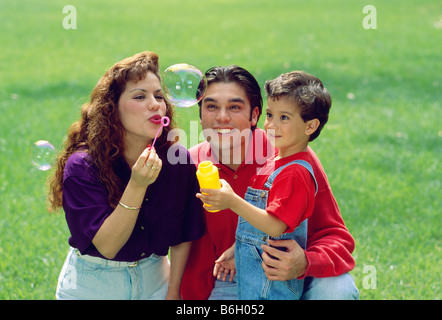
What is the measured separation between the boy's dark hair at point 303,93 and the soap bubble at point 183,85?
0.44m

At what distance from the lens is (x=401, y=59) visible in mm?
10711

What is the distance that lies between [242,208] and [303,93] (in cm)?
57

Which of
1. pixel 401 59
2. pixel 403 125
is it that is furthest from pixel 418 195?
pixel 401 59

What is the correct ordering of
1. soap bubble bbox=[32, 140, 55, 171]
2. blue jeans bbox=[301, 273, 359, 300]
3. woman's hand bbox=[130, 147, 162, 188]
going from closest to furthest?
woman's hand bbox=[130, 147, 162, 188], blue jeans bbox=[301, 273, 359, 300], soap bubble bbox=[32, 140, 55, 171]

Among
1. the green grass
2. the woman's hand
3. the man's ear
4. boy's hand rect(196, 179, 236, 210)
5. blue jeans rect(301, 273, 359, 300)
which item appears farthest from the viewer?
the green grass

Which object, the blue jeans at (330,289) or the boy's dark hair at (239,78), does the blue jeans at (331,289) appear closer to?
the blue jeans at (330,289)

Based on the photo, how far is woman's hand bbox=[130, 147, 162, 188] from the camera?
2422 millimetres

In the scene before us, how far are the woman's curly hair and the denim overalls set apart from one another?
0.60 metres

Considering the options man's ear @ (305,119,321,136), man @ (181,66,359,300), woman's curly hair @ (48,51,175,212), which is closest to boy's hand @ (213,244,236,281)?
man @ (181,66,359,300)

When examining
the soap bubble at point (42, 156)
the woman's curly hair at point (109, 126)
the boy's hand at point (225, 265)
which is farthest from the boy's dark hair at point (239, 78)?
the soap bubble at point (42, 156)

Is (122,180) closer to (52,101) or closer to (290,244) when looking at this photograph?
(290,244)

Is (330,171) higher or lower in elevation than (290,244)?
lower

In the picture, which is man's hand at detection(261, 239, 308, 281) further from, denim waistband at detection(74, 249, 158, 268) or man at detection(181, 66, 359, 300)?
denim waistband at detection(74, 249, 158, 268)

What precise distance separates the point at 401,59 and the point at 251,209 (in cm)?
917
